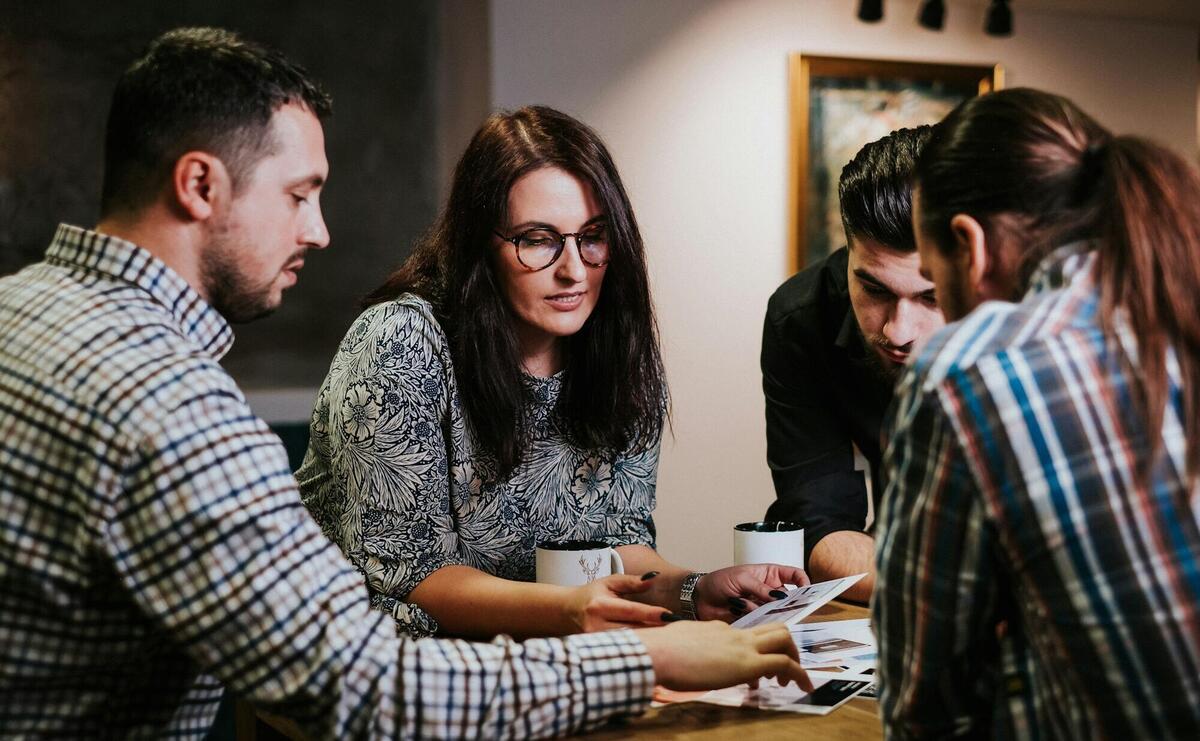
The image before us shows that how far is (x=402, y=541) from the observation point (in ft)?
6.27

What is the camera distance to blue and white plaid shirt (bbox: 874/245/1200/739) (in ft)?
3.30

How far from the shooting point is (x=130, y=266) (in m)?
1.28

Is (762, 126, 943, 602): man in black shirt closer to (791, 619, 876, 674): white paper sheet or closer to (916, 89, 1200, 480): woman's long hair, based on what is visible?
(791, 619, 876, 674): white paper sheet

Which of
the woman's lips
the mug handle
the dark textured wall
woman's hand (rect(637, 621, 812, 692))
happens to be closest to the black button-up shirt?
the woman's lips

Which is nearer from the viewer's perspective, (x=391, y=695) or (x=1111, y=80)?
(x=391, y=695)

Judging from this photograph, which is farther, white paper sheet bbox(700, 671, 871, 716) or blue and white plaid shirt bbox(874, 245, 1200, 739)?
white paper sheet bbox(700, 671, 871, 716)

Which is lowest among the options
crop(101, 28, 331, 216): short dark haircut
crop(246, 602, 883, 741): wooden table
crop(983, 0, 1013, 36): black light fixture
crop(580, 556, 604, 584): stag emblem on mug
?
crop(246, 602, 883, 741): wooden table

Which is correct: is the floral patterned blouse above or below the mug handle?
above

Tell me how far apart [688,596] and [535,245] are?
0.66 m

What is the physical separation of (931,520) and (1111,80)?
4298 millimetres

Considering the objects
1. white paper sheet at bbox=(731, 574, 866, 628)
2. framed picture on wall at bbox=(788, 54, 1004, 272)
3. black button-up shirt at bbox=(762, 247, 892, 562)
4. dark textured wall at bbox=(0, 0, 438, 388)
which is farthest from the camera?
framed picture on wall at bbox=(788, 54, 1004, 272)

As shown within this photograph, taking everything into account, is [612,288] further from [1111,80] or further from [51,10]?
[1111,80]

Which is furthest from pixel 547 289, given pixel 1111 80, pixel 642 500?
pixel 1111 80

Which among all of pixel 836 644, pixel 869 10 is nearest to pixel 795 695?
pixel 836 644
